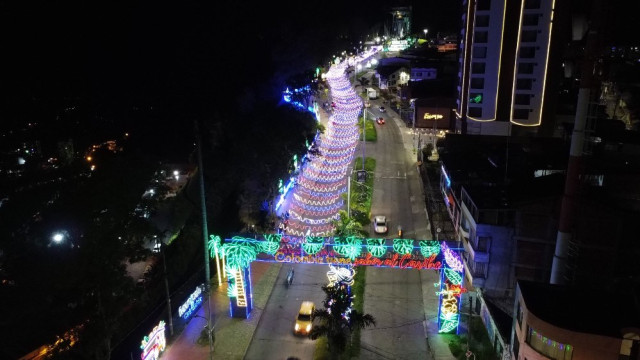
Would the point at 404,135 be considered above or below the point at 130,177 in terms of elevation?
below

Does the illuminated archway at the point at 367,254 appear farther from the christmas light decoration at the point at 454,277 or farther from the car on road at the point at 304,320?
the car on road at the point at 304,320

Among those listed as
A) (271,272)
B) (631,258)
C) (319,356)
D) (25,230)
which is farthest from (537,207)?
(25,230)

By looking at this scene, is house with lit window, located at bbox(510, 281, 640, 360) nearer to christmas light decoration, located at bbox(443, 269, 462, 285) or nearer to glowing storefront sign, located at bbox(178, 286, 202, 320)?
christmas light decoration, located at bbox(443, 269, 462, 285)

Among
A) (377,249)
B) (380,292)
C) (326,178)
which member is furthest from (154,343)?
(326,178)

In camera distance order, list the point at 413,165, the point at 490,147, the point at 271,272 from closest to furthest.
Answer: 1. the point at 271,272
2. the point at 490,147
3. the point at 413,165

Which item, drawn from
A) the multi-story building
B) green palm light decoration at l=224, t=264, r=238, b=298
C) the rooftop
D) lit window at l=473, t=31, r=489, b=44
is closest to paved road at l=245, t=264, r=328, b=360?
green palm light decoration at l=224, t=264, r=238, b=298

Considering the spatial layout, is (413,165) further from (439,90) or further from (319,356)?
(319,356)
